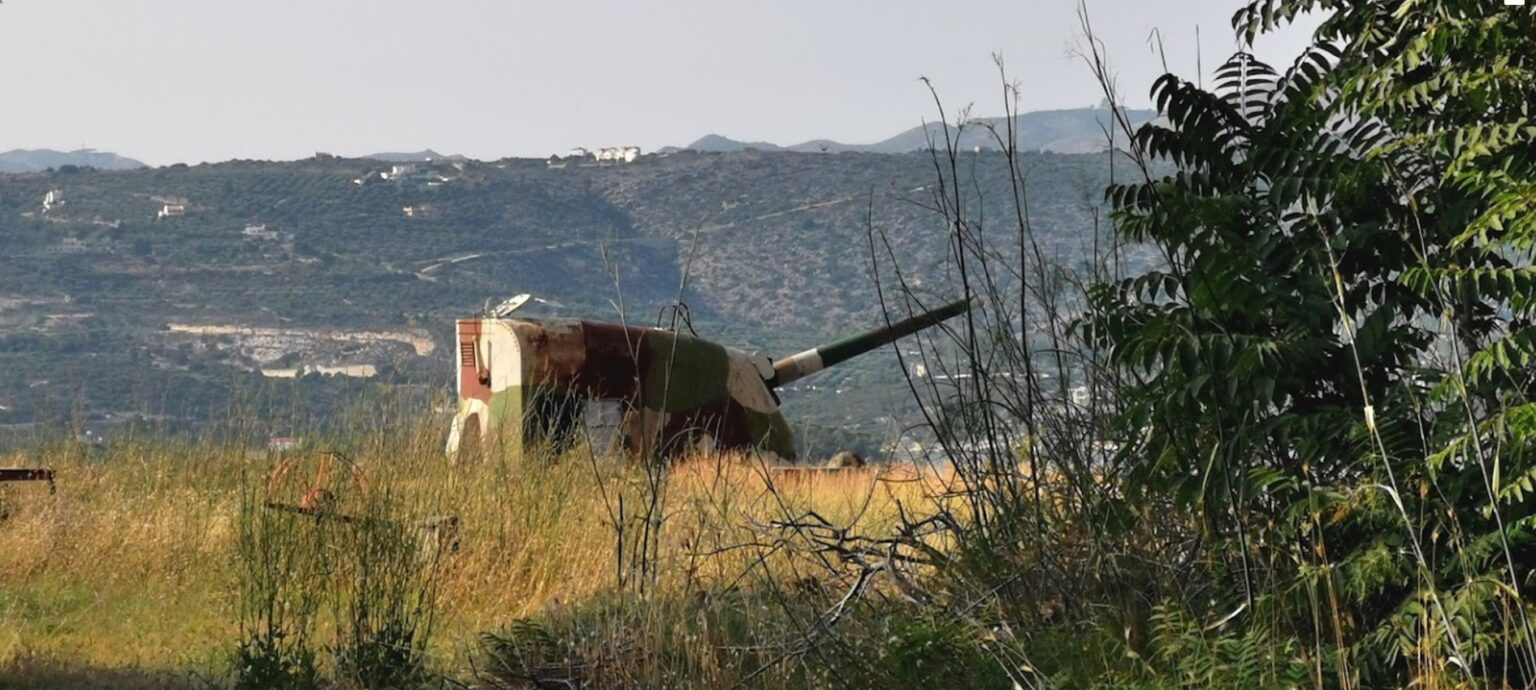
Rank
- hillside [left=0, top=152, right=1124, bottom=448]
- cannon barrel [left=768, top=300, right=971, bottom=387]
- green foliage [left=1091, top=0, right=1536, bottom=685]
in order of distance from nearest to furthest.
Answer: green foliage [left=1091, top=0, right=1536, bottom=685] < cannon barrel [left=768, top=300, right=971, bottom=387] < hillside [left=0, top=152, right=1124, bottom=448]

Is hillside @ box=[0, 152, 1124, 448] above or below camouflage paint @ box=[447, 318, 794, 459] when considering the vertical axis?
below

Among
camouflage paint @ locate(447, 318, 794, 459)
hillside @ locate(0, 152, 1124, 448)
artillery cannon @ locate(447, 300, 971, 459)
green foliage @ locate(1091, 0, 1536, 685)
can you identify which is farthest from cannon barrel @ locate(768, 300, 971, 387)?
hillside @ locate(0, 152, 1124, 448)

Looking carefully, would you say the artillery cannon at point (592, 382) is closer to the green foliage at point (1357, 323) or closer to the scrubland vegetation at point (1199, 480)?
the scrubland vegetation at point (1199, 480)

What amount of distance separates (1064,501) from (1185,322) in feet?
4.83

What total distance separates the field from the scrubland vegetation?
0.07 meters

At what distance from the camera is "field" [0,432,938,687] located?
7559mm

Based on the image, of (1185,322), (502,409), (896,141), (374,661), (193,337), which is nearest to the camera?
(1185,322)

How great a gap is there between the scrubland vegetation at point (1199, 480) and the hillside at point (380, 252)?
49293 mm

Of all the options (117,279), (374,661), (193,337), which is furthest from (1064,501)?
(117,279)

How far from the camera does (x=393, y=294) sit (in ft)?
282

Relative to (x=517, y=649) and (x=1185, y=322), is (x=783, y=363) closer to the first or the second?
(x=517, y=649)

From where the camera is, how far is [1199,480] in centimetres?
568

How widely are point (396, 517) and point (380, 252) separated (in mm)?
88542

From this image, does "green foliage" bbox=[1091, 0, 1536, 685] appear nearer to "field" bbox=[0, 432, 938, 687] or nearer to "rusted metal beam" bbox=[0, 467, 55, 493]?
"field" bbox=[0, 432, 938, 687]
